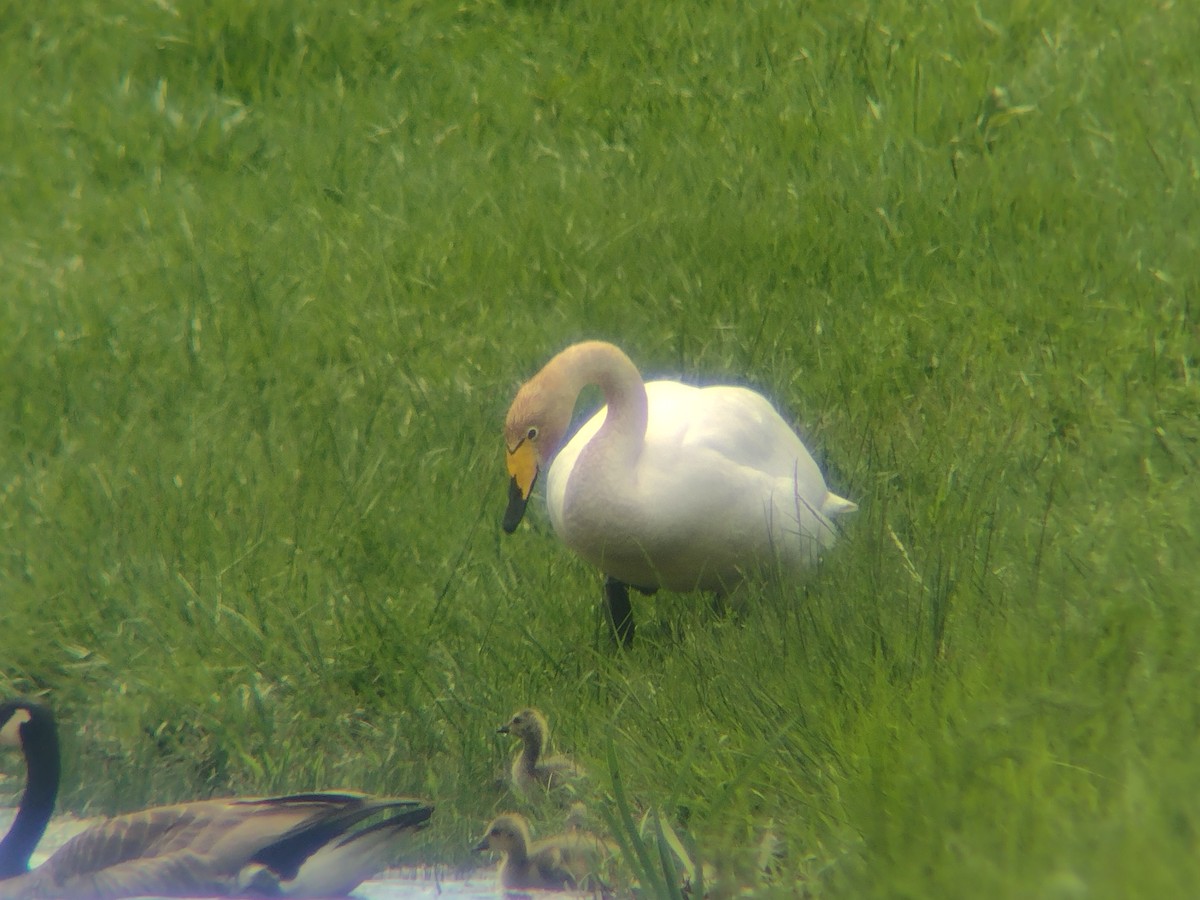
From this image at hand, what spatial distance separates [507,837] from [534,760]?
1.30 ft

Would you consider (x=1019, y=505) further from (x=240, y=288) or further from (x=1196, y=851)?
(x=240, y=288)

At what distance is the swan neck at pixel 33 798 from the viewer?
4.59m

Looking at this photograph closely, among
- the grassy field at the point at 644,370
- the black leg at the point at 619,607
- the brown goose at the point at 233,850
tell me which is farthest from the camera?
the black leg at the point at 619,607

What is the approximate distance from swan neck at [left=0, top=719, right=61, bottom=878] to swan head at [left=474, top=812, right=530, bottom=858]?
1185mm

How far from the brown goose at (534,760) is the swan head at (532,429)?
2.23ft

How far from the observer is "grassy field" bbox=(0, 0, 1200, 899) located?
12.3ft

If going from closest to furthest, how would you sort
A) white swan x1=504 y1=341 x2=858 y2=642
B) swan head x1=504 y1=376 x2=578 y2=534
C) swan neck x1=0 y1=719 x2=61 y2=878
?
swan neck x1=0 y1=719 x2=61 y2=878, white swan x1=504 y1=341 x2=858 y2=642, swan head x1=504 y1=376 x2=578 y2=534

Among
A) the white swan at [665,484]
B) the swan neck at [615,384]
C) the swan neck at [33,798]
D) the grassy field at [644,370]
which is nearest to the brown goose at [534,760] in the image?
the grassy field at [644,370]

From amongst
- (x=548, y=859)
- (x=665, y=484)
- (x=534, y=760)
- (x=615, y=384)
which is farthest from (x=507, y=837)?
(x=615, y=384)

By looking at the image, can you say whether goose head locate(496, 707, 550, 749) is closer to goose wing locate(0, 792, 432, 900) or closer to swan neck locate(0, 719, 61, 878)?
goose wing locate(0, 792, 432, 900)

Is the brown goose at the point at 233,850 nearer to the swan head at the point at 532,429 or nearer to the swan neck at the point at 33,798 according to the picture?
the swan neck at the point at 33,798

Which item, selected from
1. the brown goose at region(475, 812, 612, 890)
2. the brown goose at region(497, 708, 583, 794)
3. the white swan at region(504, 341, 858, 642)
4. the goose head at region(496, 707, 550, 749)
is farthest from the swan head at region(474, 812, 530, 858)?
the white swan at region(504, 341, 858, 642)

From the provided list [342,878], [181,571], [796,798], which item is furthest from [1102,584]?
[181,571]

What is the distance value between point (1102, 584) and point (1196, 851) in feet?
4.38
